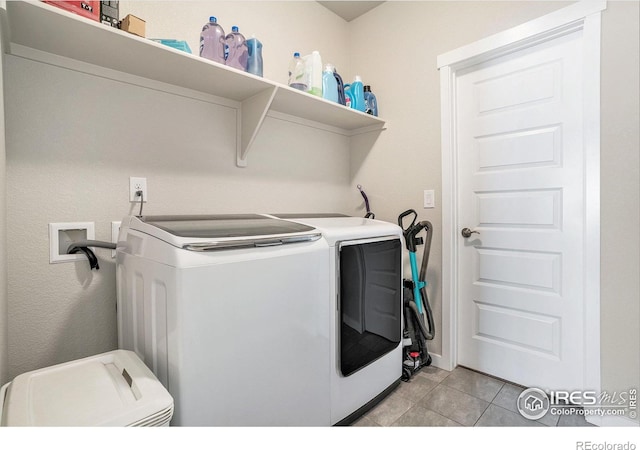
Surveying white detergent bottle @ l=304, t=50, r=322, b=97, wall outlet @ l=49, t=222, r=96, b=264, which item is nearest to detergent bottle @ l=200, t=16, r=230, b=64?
white detergent bottle @ l=304, t=50, r=322, b=97

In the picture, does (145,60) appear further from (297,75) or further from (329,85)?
(329,85)

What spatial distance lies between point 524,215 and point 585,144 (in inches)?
18.0

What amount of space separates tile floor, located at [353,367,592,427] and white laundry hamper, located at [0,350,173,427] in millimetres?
1045

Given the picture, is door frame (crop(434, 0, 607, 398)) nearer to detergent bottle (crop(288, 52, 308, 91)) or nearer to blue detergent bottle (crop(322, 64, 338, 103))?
blue detergent bottle (crop(322, 64, 338, 103))

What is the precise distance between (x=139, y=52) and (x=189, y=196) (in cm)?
69

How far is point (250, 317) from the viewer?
108 centimetres

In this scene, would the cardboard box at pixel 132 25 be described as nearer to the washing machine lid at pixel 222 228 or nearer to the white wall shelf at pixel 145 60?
the white wall shelf at pixel 145 60

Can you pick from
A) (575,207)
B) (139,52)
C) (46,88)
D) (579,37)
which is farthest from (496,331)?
(46,88)

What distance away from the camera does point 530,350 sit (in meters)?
1.81

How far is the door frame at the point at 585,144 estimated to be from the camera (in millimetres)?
1505

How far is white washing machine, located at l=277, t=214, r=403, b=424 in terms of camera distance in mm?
1403

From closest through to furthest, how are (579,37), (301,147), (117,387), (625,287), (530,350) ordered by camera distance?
(117,387) → (625,287) → (579,37) → (530,350) → (301,147)

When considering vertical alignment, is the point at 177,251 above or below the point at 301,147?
below

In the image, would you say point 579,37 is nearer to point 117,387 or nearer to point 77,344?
point 117,387
